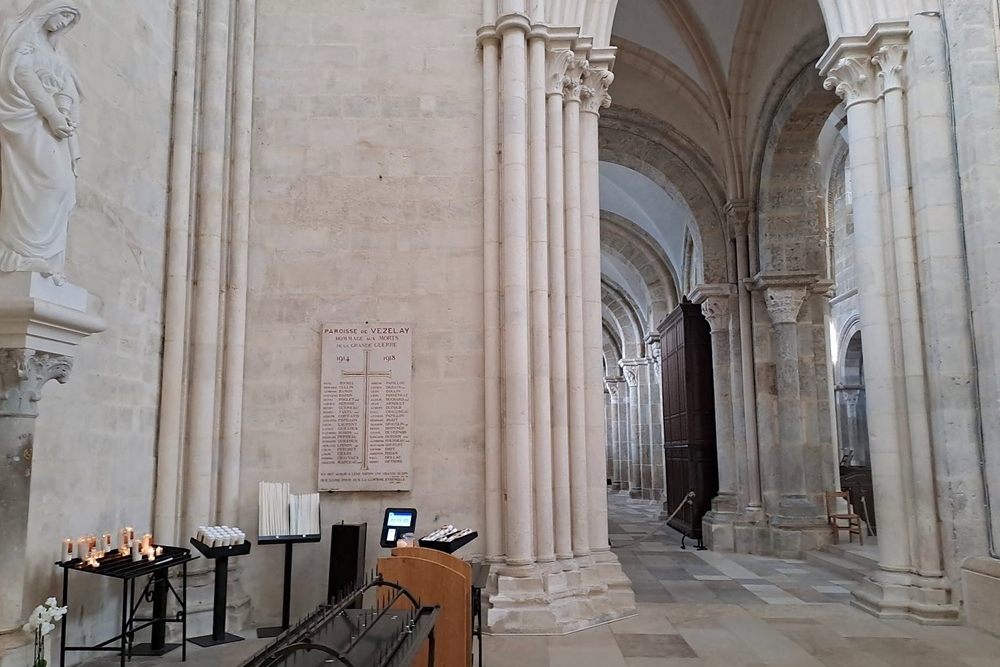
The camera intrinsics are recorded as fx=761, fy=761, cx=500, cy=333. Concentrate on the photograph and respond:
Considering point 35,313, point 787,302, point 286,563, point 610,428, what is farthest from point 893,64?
point 610,428

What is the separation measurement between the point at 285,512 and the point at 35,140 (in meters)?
2.93

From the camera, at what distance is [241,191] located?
593 centimetres

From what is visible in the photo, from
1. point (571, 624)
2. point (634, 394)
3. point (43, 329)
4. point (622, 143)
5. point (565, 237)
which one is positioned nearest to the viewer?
point (43, 329)

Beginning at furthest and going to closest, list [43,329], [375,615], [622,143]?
[622,143] → [43,329] → [375,615]

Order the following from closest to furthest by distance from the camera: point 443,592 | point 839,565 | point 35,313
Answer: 1. point 35,313
2. point 443,592
3. point 839,565

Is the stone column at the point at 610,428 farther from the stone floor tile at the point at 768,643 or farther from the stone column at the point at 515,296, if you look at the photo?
the stone column at the point at 515,296

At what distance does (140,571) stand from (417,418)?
2271 mm

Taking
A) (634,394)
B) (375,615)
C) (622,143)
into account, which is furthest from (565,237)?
(634,394)

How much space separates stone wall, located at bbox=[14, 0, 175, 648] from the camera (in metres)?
4.31

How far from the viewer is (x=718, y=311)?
1105 cm

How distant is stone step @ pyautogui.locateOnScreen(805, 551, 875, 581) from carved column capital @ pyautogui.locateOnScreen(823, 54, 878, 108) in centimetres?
440

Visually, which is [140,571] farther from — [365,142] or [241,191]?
[365,142]

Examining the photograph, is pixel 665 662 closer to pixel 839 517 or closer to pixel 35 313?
pixel 35 313

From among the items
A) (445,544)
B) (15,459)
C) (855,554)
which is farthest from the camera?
(855,554)
